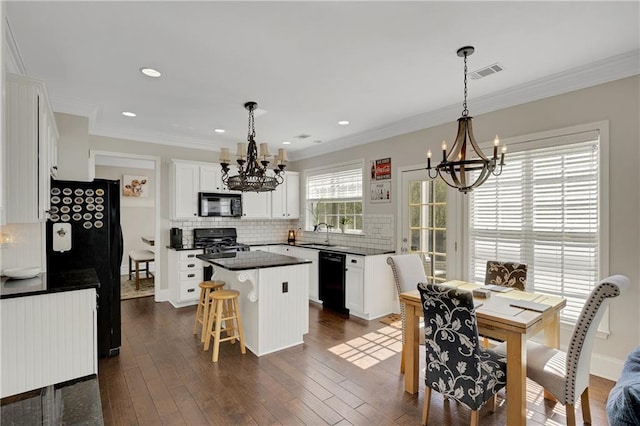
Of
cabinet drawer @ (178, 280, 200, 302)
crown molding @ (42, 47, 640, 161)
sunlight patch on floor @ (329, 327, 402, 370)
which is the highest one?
crown molding @ (42, 47, 640, 161)

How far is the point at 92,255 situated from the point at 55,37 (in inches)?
74.0

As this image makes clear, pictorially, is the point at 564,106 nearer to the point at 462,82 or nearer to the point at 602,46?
the point at 602,46

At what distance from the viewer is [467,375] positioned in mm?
1949

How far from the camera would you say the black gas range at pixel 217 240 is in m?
5.08

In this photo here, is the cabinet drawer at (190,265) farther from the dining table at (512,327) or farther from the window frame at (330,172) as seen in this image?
the dining table at (512,327)

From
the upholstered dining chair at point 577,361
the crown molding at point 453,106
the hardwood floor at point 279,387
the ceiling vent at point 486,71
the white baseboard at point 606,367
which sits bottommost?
the hardwood floor at point 279,387

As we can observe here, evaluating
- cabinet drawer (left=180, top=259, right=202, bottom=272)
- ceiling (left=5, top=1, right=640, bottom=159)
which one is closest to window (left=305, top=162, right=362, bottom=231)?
ceiling (left=5, top=1, right=640, bottom=159)

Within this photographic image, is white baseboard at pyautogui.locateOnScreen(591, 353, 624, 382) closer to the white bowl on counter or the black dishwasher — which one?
the black dishwasher

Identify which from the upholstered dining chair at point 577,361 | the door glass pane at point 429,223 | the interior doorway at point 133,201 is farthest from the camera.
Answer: the interior doorway at point 133,201

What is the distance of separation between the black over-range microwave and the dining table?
12.3 feet

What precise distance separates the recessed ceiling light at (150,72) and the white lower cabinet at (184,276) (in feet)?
8.85

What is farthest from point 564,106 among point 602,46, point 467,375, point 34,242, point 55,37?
point 34,242

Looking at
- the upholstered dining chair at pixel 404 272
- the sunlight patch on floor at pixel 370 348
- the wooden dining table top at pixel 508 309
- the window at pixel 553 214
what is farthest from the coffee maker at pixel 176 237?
the window at pixel 553 214

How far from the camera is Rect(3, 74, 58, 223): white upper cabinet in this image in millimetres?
2078
